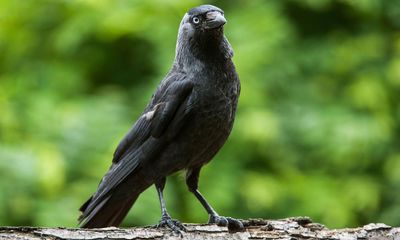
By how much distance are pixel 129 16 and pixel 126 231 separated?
97.5 inches

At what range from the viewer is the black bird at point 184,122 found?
4.50 metres

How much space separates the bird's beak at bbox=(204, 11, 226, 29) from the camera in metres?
4.48

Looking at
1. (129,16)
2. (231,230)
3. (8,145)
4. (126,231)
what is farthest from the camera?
(129,16)

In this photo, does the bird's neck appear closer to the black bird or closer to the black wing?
the black bird

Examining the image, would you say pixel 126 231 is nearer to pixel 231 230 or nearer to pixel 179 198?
pixel 231 230

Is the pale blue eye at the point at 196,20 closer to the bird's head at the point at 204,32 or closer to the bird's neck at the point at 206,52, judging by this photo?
the bird's head at the point at 204,32

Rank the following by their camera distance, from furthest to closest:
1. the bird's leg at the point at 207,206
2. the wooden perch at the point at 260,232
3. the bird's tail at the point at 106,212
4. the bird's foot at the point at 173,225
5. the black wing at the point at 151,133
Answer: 1. the bird's tail at the point at 106,212
2. the black wing at the point at 151,133
3. the bird's leg at the point at 207,206
4. the bird's foot at the point at 173,225
5. the wooden perch at the point at 260,232

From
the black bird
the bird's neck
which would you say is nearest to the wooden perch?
the black bird

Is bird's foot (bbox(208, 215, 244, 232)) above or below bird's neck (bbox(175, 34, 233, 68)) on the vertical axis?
below

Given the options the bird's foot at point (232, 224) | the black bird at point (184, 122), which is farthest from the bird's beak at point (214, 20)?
the bird's foot at point (232, 224)

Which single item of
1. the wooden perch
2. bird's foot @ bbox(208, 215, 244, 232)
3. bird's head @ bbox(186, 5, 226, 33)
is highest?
bird's head @ bbox(186, 5, 226, 33)

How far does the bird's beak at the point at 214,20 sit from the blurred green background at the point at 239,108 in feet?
4.65

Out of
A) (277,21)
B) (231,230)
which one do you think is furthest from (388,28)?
(231,230)

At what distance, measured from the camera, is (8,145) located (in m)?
5.57
